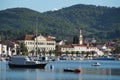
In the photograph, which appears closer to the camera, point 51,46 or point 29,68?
point 29,68

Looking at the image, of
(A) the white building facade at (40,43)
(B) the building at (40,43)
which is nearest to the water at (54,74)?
(B) the building at (40,43)

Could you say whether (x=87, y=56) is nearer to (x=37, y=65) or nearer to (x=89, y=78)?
(x=37, y=65)

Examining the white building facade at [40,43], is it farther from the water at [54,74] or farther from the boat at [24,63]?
the water at [54,74]

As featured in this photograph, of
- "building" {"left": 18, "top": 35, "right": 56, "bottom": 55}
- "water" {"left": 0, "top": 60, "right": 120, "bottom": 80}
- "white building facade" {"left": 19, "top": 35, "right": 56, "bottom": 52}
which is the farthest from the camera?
"white building facade" {"left": 19, "top": 35, "right": 56, "bottom": 52}

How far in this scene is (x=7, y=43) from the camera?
184 meters

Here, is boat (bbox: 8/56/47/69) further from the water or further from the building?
the building

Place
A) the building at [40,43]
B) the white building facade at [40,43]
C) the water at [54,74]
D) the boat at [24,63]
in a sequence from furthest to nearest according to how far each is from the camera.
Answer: the white building facade at [40,43] → the building at [40,43] → the boat at [24,63] → the water at [54,74]

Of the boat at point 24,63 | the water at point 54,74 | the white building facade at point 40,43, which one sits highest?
the white building facade at point 40,43

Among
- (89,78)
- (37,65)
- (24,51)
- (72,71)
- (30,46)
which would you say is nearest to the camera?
(89,78)

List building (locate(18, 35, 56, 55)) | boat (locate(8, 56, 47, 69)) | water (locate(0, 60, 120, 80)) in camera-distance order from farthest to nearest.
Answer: building (locate(18, 35, 56, 55)) < boat (locate(8, 56, 47, 69)) < water (locate(0, 60, 120, 80))

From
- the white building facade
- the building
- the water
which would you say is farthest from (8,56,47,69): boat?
the white building facade

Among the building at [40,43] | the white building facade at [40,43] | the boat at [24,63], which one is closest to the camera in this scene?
the boat at [24,63]

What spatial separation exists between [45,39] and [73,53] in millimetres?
12088

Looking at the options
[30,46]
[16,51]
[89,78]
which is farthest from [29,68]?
[30,46]
